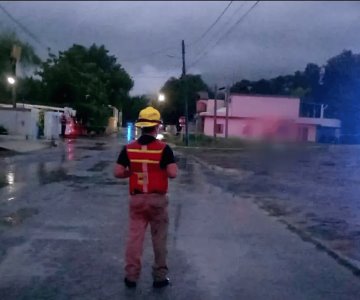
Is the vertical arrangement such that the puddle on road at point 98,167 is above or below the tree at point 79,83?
below

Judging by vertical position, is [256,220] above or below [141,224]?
below

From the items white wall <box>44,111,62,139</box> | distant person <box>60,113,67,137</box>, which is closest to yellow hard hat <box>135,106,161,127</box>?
white wall <box>44,111,62,139</box>

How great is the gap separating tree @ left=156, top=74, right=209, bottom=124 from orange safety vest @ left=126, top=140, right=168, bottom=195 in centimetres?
5150

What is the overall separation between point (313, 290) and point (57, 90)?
58798mm

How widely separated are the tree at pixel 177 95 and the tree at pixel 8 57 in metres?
12.4

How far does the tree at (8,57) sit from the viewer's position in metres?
52.7

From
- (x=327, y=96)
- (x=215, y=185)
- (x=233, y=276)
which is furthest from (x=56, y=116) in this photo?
(x=233, y=276)

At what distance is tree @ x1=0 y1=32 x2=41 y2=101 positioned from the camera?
5266 cm

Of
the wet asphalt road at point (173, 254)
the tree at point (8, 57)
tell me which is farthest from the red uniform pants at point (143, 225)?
the tree at point (8, 57)

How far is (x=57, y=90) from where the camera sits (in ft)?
206

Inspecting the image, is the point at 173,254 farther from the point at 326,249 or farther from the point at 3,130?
the point at 3,130

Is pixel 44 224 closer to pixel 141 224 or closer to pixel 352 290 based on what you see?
pixel 141 224

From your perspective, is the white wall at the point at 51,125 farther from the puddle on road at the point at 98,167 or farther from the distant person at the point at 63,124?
the puddle on road at the point at 98,167

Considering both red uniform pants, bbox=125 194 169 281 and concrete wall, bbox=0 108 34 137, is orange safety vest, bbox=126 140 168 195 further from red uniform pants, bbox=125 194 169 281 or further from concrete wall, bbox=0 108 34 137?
concrete wall, bbox=0 108 34 137
